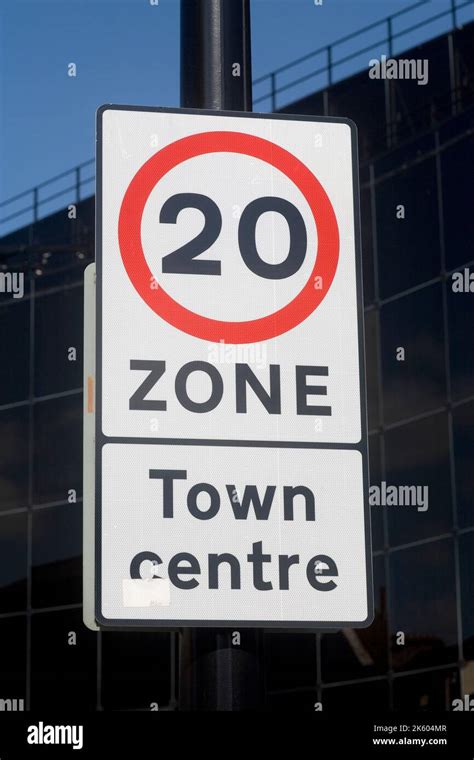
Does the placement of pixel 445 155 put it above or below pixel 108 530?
above

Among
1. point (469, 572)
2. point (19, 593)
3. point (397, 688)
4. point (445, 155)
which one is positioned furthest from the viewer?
point (19, 593)

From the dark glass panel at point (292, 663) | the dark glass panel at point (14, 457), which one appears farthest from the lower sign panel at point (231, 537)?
the dark glass panel at point (14, 457)

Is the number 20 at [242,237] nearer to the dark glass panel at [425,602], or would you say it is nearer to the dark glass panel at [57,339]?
the dark glass panel at [425,602]

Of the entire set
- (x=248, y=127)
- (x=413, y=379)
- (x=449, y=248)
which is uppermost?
(x=449, y=248)

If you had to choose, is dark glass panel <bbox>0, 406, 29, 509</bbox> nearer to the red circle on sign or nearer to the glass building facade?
the glass building facade

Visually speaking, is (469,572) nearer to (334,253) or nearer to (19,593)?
(19,593)

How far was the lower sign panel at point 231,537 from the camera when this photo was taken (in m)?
2.73

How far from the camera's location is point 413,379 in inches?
853

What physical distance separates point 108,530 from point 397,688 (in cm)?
1802

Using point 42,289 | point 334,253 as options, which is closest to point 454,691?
point 42,289
